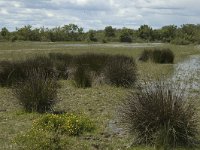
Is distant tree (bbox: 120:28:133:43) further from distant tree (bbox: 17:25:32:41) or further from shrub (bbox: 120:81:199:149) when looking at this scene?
shrub (bbox: 120:81:199:149)

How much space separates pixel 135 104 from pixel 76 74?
10129mm

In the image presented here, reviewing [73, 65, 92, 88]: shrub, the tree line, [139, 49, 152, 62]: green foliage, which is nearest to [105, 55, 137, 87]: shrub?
[73, 65, 92, 88]: shrub

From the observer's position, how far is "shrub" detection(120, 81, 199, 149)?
9133mm

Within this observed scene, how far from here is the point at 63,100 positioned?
15.9 meters

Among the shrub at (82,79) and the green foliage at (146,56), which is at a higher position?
the shrub at (82,79)

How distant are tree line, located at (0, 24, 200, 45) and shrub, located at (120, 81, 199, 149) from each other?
299 feet

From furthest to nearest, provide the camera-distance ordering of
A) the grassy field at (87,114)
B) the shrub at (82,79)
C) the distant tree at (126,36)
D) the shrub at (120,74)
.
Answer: the distant tree at (126,36) < the shrub at (120,74) < the shrub at (82,79) < the grassy field at (87,114)

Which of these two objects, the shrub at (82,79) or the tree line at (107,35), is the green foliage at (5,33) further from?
the shrub at (82,79)

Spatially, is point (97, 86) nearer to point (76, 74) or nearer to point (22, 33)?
point (76, 74)

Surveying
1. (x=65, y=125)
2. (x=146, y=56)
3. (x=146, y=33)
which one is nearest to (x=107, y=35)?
(x=146, y=33)

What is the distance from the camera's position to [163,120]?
928 centimetres

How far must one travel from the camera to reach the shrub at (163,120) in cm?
913

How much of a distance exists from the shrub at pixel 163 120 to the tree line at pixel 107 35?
299 feet

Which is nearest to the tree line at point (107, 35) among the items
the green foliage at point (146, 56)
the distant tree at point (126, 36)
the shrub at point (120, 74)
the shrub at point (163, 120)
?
the distant tree at point (126, 36)
